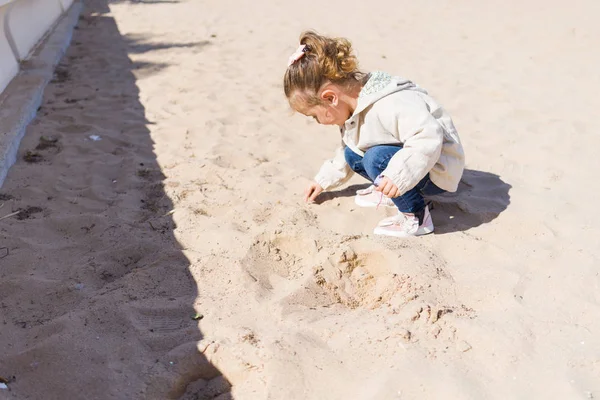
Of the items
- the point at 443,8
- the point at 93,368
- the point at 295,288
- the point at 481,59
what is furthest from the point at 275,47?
the point at 93,368

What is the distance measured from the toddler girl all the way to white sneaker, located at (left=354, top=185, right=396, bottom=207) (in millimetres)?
229

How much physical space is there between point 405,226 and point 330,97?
27.8 inches

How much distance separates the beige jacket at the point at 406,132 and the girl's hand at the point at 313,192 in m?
0.34

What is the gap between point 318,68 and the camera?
8.84 ft

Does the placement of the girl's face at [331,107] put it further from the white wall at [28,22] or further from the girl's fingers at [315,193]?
the white wall at [28,22]

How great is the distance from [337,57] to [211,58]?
3.85 meters

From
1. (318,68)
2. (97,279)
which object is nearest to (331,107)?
(318,68)

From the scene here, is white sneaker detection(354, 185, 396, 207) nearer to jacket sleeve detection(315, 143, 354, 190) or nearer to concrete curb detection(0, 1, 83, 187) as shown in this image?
jacket sleeve detection(315, 143, 354, 190)

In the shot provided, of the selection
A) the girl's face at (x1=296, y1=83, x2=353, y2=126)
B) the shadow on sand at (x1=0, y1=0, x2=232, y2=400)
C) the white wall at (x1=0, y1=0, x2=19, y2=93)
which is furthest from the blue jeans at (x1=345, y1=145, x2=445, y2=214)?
the white wall at (x1=0, y1=0, x2=19, y2=93)

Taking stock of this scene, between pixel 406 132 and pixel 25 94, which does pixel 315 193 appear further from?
pixel 25 94

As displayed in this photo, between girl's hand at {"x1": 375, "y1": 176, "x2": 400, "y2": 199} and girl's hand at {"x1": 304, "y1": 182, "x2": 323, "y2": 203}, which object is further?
girl's hand at {"x1": 304, "y1": 182, "x2": 323, "y2": 203}

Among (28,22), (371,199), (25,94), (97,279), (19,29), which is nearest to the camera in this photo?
(97,279)

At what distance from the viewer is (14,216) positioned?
9.78 feet

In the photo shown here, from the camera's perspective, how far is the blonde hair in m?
2.69
